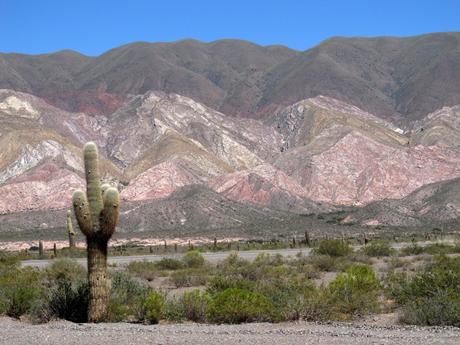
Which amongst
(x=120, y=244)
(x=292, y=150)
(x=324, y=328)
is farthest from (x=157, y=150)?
(x=324, y=328)

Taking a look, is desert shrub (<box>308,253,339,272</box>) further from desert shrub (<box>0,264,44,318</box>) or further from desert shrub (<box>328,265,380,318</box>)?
desert shrub (<box>0,264,44,318</box>)

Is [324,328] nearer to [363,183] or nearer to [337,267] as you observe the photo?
[337,267]

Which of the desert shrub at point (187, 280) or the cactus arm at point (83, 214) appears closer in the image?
the cactus arm at point (83, 214)

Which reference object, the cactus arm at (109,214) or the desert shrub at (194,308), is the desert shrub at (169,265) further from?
the cactus arm at (109,214)

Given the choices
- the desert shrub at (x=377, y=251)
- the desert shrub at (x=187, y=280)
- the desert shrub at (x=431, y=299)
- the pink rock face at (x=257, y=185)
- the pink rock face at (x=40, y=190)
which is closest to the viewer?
the desert shrub at (x=431, y=299)

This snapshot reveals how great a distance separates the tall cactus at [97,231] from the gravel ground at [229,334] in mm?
852

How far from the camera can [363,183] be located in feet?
309

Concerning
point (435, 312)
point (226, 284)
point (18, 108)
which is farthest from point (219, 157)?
point (435, 312)

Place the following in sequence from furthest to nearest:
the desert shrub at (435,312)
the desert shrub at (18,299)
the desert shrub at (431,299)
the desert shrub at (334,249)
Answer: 1. the desert shrub at (334,249)
2. the desert shrub at (18,299)
3. the desert shrub at (431,299)
4. the desert shrub at (435,312)

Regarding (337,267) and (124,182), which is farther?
(124,182)

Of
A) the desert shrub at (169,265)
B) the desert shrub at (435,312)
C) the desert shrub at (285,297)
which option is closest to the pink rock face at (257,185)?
the desert shrub at (169,265)

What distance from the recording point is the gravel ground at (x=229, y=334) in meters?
12.6

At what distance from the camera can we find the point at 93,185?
16.5m

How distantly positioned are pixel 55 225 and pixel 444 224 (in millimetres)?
42308
